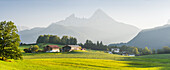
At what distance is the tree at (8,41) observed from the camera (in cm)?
3928

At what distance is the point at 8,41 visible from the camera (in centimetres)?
4056

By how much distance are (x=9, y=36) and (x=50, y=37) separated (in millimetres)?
146018

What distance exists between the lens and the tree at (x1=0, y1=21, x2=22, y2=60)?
39.3 m

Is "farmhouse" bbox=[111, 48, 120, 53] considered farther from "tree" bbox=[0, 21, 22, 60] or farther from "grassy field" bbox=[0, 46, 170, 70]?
"tree" bbox=[0, 21, 22, 60]

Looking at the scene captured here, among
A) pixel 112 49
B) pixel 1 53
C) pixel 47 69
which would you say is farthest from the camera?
pixel 112 49

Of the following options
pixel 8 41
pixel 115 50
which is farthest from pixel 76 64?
pixel 115 50

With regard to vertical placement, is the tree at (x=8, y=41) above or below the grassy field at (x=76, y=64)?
above

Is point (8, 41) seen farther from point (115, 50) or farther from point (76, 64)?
point (115, 50)

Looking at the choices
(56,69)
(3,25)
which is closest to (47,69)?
(56,69)

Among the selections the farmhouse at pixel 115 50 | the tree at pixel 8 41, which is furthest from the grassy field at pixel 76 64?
the farmhouse at pixel 115 50

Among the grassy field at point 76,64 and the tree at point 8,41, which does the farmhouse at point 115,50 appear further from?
the tree at point 8,41

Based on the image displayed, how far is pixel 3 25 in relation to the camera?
134 ft

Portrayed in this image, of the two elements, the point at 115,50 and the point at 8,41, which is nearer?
the point at 8,41

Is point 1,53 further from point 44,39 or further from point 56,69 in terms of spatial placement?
point 44,39
